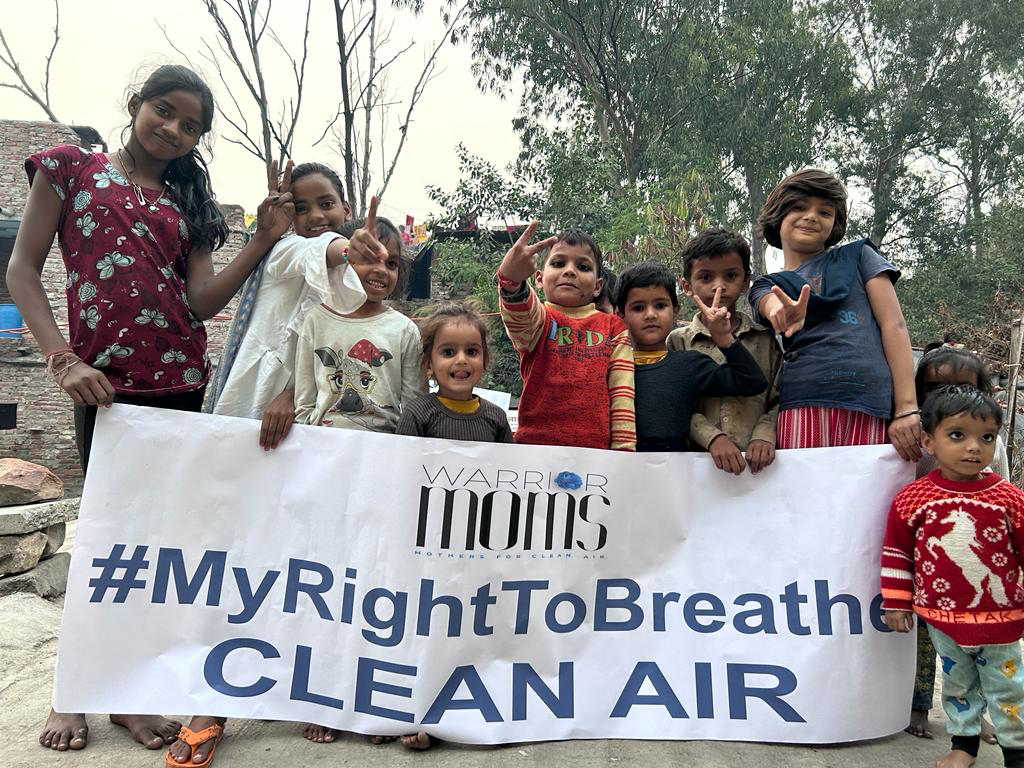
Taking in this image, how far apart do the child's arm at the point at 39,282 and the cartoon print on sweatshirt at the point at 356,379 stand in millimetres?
669

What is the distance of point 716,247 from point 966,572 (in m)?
1.31

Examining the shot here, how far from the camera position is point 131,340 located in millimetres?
2381

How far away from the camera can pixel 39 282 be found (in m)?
2.37

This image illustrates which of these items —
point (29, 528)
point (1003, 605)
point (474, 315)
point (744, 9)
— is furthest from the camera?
point (744, 9)

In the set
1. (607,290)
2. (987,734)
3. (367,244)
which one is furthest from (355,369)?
(987,734)

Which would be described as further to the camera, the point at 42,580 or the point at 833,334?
the point at 42,580

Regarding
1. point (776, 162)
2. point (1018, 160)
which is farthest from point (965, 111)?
point (776, 162)

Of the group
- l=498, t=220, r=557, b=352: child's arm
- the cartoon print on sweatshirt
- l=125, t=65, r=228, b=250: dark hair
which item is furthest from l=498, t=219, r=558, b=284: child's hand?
l=125, t=65, r=228, b=250: dark hair

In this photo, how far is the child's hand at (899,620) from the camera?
2246 millimetres

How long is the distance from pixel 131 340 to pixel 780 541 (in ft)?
7.22

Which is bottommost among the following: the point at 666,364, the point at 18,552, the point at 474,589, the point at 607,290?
the point at 18,552

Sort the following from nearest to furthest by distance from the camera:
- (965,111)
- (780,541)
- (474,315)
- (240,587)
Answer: (240,587) < (780,541) < (474,315) < (965,111)

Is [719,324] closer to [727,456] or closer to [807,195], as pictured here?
[727,456]

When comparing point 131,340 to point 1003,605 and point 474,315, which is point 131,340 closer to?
point 474,315
